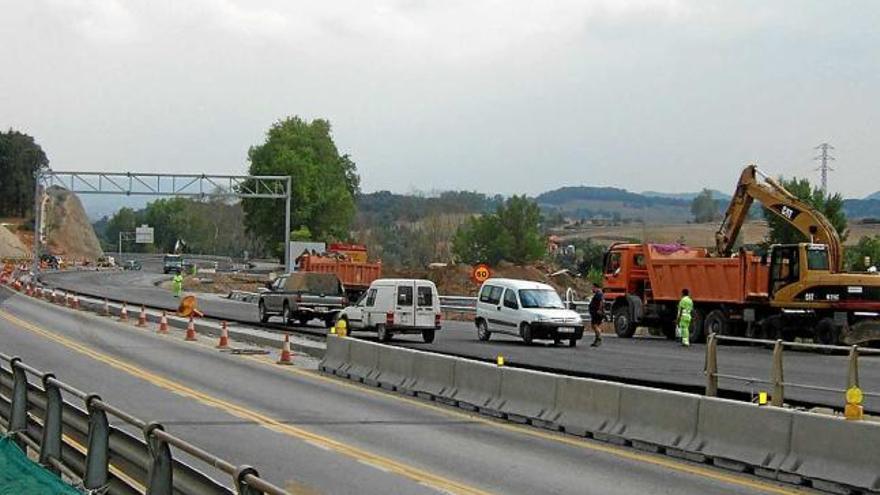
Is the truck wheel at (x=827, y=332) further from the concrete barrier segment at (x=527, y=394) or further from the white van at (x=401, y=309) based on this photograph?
the concrete barrier segment at (x=527, y=394)

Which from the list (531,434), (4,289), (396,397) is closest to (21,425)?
(531,434)

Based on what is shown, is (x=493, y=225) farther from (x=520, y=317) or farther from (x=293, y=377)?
(x=293, y=377)

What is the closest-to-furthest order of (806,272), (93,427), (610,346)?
(93,427) < (806,272) < (610,346)

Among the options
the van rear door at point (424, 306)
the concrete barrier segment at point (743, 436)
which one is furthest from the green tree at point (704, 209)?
the concrete barrier segment at point (743, 436)

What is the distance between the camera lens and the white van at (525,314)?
3591cm

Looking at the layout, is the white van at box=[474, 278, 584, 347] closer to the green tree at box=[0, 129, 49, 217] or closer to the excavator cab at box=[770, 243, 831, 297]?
the excavator cab at box=[770, 243, 831, 297]

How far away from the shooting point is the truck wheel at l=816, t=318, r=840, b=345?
112 feet

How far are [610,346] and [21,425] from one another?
1086 inches

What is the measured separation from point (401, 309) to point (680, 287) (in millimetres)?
9979

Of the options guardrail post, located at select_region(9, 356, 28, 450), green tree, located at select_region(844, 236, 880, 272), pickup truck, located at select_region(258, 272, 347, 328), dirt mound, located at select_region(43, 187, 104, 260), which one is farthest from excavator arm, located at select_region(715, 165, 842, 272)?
dirt mound, located at select_region(43, 187, 104, 260)

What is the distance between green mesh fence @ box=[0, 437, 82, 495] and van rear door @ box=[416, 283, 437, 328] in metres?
26.0

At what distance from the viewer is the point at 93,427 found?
29.6 feet

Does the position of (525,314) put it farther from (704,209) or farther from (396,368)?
(704,209)

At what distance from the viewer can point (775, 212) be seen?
40.3 m
